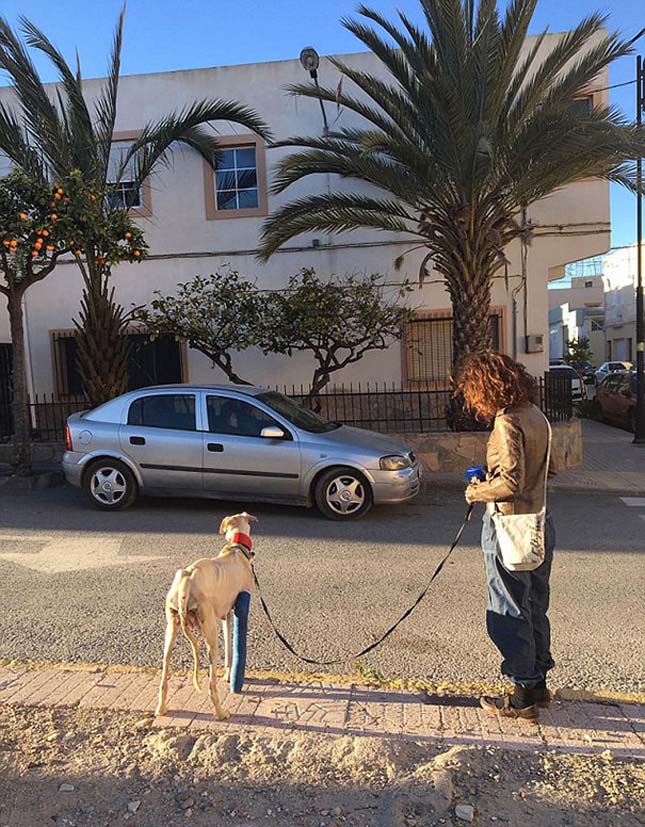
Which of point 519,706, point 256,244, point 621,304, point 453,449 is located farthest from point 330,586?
point 621,304

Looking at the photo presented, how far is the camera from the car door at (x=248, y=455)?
23.8 feet

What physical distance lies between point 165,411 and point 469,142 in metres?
5.34

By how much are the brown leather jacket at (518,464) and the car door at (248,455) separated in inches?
171

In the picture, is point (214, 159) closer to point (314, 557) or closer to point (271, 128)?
point (271, 128)

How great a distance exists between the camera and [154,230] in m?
13.4

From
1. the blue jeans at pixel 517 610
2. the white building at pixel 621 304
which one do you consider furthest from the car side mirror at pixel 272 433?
the white building at pixel 621 304

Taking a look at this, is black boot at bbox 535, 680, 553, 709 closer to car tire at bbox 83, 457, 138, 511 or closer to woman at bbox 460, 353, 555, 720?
woman at bbox 460, 353, 555, 720

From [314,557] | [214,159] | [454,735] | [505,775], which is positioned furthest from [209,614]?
[214,159]

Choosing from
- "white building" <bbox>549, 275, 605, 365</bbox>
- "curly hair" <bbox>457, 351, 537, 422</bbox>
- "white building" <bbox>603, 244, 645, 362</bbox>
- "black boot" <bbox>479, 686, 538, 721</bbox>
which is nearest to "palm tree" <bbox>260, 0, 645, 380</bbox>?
"curly hair" <bbox>457, 351, 537, 422</bbox>

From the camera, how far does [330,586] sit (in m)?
5.07

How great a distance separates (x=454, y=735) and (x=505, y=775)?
326 millimetres

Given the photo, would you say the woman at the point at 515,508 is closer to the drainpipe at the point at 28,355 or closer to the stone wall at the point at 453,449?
the stone wall at the point at 453,449

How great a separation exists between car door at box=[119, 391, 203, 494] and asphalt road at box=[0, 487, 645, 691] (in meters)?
0.46

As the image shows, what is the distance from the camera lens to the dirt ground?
7.63 ft
